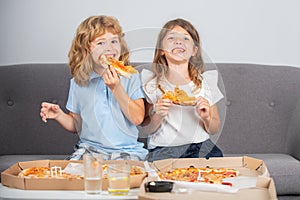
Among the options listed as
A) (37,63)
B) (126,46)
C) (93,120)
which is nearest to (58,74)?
(37,63)

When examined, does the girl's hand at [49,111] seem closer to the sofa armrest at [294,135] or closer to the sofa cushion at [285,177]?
the sofa cushion at [285,177]

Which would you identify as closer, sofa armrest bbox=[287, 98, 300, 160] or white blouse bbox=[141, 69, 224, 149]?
white blouse bbox=[141, 69, 224, 149]

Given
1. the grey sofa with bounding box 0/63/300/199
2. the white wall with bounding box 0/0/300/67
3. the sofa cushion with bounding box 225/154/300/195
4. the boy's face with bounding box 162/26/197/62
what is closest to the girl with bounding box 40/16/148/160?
the boy's face with bounding box 162/26/197/62

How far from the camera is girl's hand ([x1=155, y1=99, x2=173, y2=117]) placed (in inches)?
91.1

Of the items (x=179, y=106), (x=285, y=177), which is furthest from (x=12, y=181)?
(x=285, y=177)

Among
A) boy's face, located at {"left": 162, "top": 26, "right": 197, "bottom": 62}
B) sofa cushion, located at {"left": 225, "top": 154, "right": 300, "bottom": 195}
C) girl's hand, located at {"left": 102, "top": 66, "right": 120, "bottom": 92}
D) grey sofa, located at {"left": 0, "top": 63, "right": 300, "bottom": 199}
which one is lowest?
sofa cushion, located at {"left": 225, "top": 154, "right": 300, "bottom": 195}

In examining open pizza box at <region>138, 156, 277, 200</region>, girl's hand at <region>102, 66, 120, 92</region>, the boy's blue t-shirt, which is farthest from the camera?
the boy's blue t-shirt

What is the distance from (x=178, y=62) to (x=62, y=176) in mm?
719

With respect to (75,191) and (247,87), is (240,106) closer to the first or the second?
(247,87)

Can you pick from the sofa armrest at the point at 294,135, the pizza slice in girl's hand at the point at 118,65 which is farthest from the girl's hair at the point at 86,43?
the sofa armrest at the point at 294,135

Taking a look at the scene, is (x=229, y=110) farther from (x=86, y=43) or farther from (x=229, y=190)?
(x=229, y=190)

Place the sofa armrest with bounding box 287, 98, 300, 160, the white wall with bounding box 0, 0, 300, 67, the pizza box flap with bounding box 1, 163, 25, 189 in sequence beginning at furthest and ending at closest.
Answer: the white wall with bounding box 0, 0, 300, 67
the sofa armrest with bounding box 287, 98, 300, 160
the pizza box flap with bounding box 1, 163, 25, 189

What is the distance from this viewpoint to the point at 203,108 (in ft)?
7.64

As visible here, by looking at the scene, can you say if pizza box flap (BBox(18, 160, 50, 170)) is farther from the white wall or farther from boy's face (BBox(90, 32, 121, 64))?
the white wall
